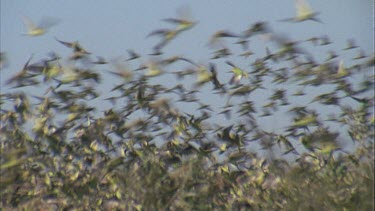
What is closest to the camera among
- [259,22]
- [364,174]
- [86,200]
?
[259,22]

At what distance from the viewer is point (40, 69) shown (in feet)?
21.6

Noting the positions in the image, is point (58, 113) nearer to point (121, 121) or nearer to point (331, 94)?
point (121, 121)

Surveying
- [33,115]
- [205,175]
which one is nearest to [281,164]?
[205,175]

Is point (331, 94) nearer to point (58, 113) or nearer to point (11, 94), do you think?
point (58, 113)

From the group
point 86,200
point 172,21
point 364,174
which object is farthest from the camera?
point 86,200

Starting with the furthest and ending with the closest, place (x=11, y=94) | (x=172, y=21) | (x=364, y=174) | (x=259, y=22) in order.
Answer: (x=11, y=94) < (x=364, y=174) < (x=259, y=22) < (x=172, y=21)

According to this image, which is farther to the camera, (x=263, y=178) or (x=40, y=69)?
(x=263, y=178)

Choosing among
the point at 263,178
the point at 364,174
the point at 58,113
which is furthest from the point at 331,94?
the point at 58,113

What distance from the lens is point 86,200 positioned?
793 centimetres

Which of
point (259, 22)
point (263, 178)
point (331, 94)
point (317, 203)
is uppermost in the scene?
point (259, 22)

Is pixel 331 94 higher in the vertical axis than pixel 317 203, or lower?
higher

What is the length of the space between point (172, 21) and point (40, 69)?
1.61 metres

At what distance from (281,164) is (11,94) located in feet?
9.51

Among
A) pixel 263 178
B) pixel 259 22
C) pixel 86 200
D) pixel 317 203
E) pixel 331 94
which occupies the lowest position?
pixel 86 200
